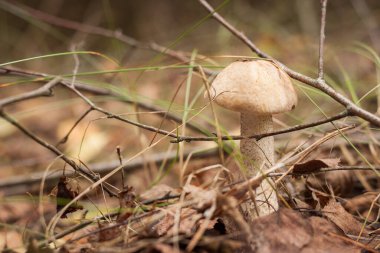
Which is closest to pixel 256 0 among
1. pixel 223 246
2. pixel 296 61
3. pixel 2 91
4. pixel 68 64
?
pixel 296 61

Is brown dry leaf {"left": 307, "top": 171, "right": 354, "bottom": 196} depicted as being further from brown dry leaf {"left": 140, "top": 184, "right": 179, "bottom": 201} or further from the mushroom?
brown dry leaf {"left": 140, "top": 184, "right": 179, "bottom": 201}

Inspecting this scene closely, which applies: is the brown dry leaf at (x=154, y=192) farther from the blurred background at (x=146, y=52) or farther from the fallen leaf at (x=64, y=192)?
the blurred background at (x=146, y=52)

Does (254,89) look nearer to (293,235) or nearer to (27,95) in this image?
(293,235)

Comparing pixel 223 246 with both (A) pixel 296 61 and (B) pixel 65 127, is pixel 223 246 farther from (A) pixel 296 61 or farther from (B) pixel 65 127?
(A) pixel 296 61

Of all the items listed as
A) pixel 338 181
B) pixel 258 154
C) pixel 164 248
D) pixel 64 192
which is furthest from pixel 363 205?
pixel 64 192

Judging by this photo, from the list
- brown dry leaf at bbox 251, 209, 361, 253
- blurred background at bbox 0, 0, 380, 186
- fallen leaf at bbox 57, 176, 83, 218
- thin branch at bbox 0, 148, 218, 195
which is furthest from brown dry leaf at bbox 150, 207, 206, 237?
blurred background at bbox 0, 0, 380, 186

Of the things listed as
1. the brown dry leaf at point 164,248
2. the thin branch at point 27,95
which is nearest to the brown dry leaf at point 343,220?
the brown dry leaf at point 164,248

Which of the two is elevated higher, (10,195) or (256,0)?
(256,0)

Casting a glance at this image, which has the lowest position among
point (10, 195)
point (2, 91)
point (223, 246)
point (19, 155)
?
point (223, 246)
